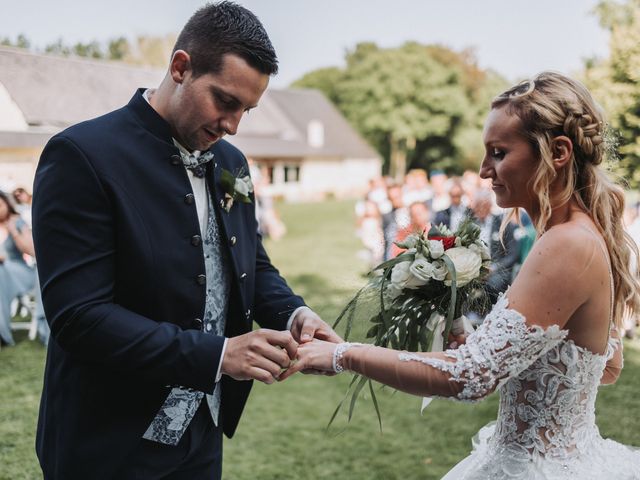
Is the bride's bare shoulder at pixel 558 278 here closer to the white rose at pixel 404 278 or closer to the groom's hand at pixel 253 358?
the white rose at pixel 404 278

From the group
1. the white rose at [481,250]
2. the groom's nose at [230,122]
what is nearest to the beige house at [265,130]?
the groom's nose at [230,122]

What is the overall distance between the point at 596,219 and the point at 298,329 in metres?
1.29

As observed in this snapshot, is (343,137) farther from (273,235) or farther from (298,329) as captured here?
(298,329)

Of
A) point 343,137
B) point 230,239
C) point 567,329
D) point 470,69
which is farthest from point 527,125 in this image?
point 470,69

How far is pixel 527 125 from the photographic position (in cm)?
228

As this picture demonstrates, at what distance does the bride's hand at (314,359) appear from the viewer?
2.46m

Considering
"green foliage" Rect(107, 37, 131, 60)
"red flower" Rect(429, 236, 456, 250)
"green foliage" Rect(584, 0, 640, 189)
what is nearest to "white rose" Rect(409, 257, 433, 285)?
"red flower" Rect(429, 236, 456, 250)

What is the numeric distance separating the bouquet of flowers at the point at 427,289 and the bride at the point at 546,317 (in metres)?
0.28

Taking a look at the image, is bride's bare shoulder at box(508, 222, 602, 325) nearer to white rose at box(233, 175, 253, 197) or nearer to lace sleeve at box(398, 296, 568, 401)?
lace sleeve at box(398, 296, 568, 401)

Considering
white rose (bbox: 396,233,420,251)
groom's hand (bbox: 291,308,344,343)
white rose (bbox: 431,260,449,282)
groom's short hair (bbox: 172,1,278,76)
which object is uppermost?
groom's short hair (bbox: 172,1,278,76)

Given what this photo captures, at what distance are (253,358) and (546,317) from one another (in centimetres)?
103

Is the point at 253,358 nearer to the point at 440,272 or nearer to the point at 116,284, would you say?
the point at 116,284

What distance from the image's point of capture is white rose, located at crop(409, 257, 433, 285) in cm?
249

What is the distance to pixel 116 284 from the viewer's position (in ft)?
7.48
